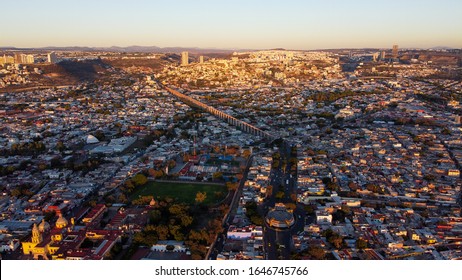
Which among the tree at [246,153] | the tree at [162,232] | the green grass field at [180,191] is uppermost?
the tree at [246,153]

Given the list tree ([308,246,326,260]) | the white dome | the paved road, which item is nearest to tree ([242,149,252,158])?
the paved road

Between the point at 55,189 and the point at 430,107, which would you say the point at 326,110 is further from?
the point at 55,189

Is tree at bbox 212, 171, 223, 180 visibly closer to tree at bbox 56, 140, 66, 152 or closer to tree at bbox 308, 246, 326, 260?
tree at bbox 308, 246, 326, 260

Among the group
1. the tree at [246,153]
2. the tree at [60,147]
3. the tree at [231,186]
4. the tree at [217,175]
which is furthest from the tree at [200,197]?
the tree at [60,147]

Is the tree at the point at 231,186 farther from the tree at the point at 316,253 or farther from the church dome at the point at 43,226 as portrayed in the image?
the church dome at the point at 43,226

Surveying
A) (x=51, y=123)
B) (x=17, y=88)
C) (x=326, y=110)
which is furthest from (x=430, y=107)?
(x=17, y=88)

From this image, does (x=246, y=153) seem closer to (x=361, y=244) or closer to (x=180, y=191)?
(x=180, y=191)

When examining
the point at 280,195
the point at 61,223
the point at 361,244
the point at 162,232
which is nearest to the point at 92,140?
the point at 61,223

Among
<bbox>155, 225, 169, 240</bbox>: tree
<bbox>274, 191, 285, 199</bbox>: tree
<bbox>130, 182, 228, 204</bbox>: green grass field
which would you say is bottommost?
<bbox>130, 182, 228, 204</bbox>: green grass field
